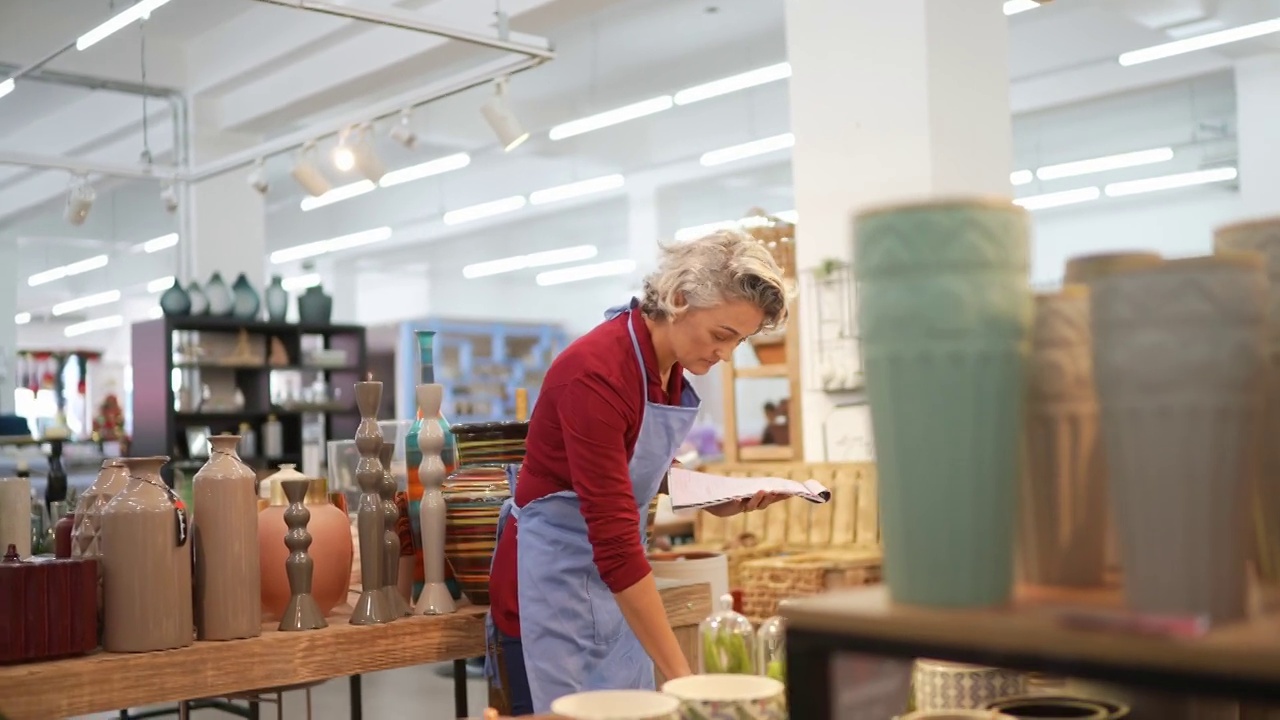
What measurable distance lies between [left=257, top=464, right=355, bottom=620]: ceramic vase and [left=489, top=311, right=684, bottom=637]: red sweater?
38 centimetres

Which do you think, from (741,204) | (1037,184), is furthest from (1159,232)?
(741,204)

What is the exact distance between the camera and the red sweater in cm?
196

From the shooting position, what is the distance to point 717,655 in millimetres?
1491

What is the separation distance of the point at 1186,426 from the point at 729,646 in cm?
85

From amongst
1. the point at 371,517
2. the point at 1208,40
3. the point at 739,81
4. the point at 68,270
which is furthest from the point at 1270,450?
the point at 68,270

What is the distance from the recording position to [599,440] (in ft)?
6.62

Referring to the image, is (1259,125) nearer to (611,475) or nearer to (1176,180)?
(1176,180)

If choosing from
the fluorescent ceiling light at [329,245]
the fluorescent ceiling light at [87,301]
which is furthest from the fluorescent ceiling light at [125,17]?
the fluorescent ceiling light at [87,301]

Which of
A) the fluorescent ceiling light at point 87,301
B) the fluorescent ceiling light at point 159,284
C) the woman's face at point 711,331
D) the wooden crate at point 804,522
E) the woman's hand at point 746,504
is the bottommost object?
the wooden crate at point 804,522

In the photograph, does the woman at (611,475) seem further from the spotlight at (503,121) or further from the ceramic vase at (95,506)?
the spotlight at (503,121)

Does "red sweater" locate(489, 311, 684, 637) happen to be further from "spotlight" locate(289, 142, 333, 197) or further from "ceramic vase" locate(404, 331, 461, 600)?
"spotlight" locate(289, 142, 333, 197)

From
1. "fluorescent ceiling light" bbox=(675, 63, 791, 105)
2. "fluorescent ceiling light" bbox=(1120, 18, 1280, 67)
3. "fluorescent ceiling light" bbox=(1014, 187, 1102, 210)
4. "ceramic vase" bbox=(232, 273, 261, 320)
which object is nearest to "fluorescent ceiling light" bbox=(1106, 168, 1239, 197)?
"fluorescent ceiling light" bbox=(1014, 187, 1102, 210)

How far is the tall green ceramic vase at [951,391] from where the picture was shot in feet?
2.62

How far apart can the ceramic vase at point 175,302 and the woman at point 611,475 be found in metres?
6.71
